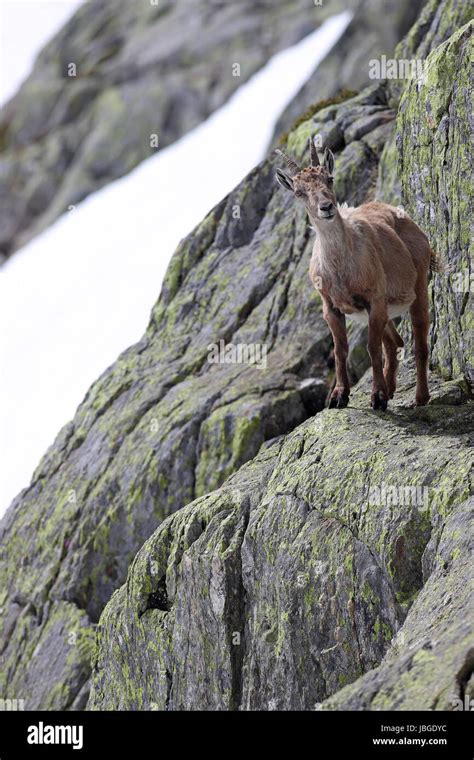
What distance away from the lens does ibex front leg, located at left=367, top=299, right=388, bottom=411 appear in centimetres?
1680

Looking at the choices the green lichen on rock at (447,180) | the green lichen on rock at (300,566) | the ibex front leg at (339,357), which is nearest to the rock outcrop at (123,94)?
the green lichen on rock at (447,180)

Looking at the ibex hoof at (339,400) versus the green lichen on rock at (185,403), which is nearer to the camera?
the ibex hoof at (339,400)

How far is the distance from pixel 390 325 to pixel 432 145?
10.7 ft

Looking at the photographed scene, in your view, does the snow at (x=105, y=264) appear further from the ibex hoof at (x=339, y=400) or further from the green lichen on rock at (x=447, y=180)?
the ibex hoof at (x=339, y=400)

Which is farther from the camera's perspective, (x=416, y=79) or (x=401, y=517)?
(x=416, y=79)

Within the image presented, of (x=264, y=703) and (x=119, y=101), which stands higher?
(x=119, y=101)

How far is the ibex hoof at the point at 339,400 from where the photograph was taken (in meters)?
17.3

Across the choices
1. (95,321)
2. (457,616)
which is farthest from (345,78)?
(457,616)

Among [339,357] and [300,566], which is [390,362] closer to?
[339,357]

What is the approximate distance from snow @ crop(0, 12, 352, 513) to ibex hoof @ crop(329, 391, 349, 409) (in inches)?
789

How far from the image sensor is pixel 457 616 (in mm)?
11070

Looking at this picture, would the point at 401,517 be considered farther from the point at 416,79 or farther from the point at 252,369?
the point at 252,369

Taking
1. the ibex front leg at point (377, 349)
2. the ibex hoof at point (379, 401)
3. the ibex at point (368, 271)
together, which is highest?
the ibex at point (368, 271)
